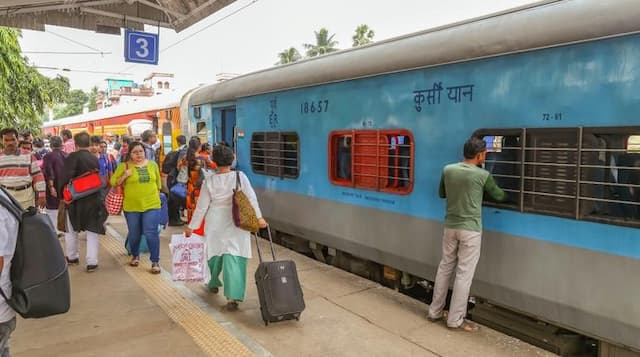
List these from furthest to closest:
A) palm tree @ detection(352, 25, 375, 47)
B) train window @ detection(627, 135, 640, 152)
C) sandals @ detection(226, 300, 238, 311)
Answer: palm tree @ detection(352, 25, 375, 47) < sandals @ detection(226, 300, 238, 311) < train window @ detection(627, 135, 640, 152)

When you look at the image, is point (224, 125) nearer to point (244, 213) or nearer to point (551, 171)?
point (244, 213)

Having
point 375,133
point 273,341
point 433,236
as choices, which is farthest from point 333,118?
point 273,341

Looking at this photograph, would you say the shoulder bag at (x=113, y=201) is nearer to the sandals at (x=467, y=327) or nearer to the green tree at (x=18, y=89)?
the sandals at (x=467, y=327)

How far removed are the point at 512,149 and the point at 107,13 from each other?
7.04 meters

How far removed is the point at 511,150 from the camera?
3777mm

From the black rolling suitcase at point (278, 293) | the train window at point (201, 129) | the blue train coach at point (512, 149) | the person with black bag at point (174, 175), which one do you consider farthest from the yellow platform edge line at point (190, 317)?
the train window at point (201, 129)

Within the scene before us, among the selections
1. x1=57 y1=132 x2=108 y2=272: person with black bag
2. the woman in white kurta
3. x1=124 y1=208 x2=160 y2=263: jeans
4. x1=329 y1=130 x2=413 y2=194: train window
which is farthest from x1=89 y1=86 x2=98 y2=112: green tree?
the woman in white kurta

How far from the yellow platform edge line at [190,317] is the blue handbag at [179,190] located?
2.39 metres

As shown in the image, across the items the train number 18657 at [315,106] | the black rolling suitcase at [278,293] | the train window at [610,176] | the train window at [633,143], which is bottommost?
the black rolling suitcase at [278,293]

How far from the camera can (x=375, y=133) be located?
5031mm

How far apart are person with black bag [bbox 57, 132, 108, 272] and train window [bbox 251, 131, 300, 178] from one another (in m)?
2.36

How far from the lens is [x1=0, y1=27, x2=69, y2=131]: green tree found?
13.5m

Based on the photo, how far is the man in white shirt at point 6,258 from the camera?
7.38 ft

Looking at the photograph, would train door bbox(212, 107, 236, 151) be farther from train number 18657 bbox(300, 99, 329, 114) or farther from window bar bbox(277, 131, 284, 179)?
train number 18657 bbox(300, 99, 329, 114)
